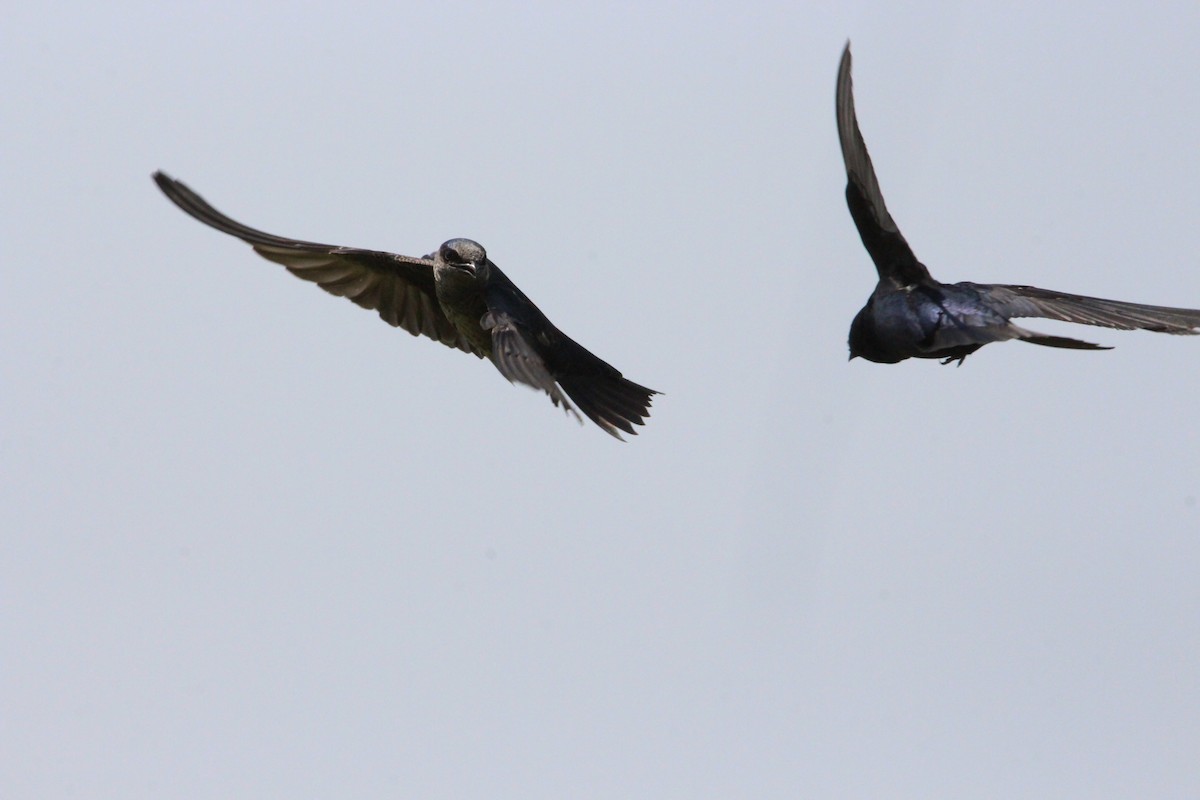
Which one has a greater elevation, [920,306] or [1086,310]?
[1086,310]

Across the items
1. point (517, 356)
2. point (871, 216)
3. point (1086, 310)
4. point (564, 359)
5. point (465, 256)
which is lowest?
point (517, 356)

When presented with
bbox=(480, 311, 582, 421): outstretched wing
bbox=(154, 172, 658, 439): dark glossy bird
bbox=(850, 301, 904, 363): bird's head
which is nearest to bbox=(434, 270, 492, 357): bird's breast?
bbox=(154, 172, 658, 439): dark glossy bird

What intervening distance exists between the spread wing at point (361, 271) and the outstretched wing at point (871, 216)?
3.36m

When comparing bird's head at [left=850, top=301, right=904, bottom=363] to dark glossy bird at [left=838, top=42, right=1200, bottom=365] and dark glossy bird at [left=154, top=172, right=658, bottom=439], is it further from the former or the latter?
dark glossy bird at [left=154, top=172, right=658, bottom=439]

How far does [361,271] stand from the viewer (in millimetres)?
13531

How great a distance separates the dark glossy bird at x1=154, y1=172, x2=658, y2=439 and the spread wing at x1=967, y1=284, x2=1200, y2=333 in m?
2.67

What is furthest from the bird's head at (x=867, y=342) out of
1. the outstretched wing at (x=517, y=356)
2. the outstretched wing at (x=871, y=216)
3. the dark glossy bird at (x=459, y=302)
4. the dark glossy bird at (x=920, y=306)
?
the outstretched wing at (x=517, y=356)

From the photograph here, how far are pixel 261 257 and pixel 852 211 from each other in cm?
449

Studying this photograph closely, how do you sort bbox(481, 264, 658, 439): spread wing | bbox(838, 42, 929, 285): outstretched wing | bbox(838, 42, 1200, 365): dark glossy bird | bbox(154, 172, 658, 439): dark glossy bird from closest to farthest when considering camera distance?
bbox(838, 42, 1200, 365): dark glossy bird
bbox(838, 42, 929, 285): outstretched wing
bbox(481, 264, 658, 439): spread wing
bbox(154, 172, 658, 439): dark glossy bird

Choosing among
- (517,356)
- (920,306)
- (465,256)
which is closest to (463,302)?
(465,256)

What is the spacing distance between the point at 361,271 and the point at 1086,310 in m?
5.43

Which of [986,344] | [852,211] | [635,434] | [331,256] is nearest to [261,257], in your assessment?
[331,256]

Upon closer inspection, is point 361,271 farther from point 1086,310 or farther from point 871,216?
point 1086,310

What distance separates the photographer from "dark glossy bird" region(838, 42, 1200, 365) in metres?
10.9
